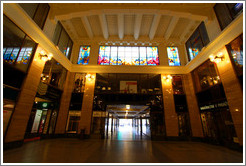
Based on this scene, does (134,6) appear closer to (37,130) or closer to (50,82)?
(50,82)

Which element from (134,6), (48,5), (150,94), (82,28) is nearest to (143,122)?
(150,94)

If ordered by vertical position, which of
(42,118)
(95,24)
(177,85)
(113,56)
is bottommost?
(42,118)

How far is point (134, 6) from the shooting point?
7039 millimetres

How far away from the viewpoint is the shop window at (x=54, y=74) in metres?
6.61

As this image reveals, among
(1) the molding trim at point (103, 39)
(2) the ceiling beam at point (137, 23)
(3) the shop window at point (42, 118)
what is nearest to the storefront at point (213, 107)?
(1) the molding trim at point (103, 39)

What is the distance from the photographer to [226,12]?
237 inches

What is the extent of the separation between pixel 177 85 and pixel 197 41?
3713mm

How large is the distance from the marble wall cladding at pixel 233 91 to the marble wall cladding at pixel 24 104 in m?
9.83

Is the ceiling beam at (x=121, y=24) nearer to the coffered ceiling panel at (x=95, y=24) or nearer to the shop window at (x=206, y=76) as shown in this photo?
A: the coffered ceiling panel at (x=95, y=24)

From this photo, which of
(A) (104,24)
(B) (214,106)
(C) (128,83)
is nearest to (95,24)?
(A) (104,24)

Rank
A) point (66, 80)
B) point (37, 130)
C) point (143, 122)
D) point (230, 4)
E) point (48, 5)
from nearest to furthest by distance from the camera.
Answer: point (230, 4) → point (48, 5) → point (37, 130) → point (66, 80) → point (143, 122)

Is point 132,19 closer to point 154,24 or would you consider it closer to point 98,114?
point 154,24

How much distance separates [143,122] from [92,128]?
4964 mm

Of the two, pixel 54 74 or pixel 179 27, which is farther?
pixel 179 27
